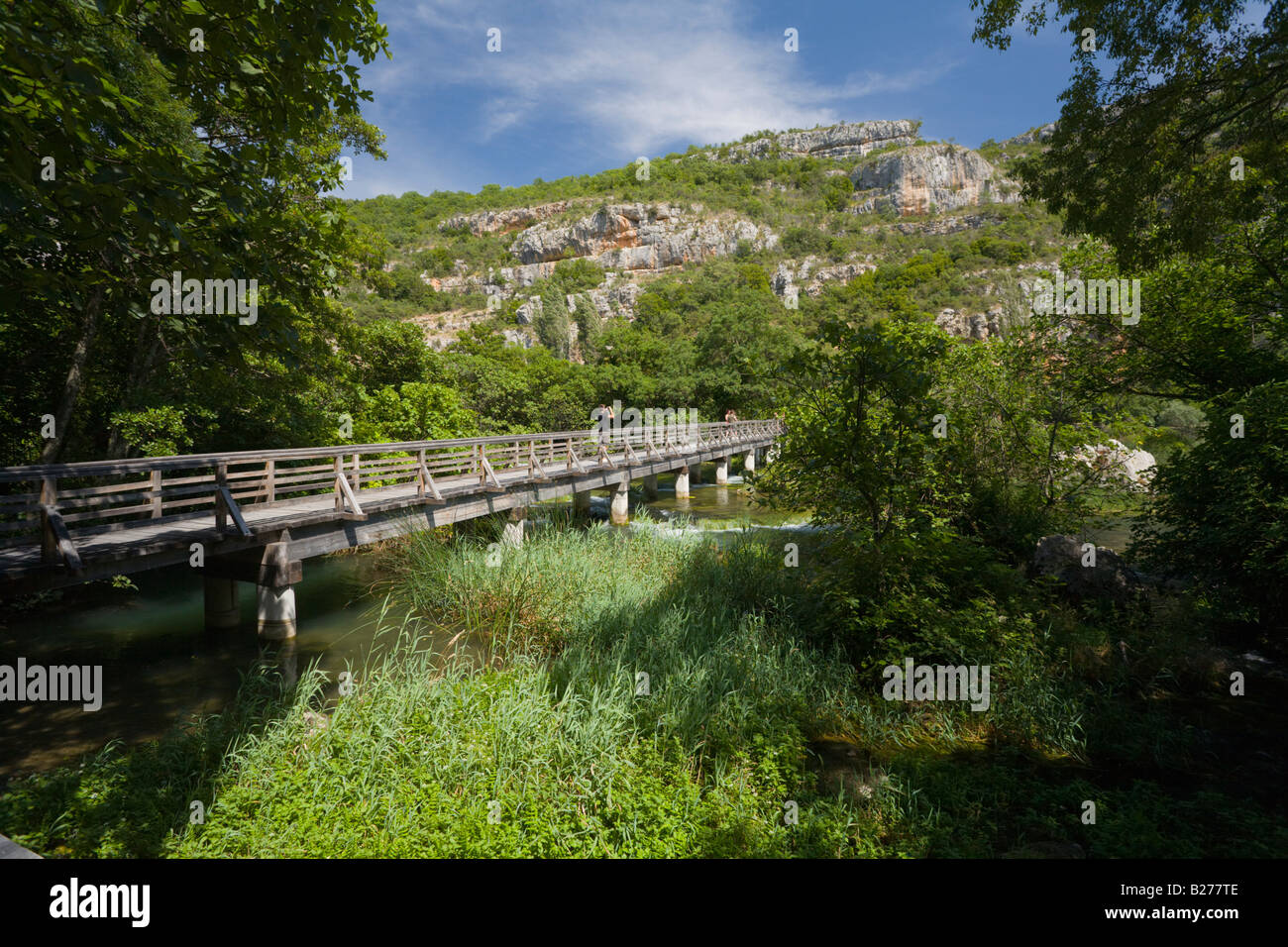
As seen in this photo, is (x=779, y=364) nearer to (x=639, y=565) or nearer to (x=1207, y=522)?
(x=639, y=565)

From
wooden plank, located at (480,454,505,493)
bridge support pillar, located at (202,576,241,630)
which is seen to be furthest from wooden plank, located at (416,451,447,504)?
bridge support pillar, located at (202,576,241,630)

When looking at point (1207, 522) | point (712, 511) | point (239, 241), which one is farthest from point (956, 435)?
point (712, 511)

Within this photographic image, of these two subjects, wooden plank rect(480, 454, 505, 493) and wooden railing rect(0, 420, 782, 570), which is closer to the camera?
wooden railing rect(0, 420, 782, 570)

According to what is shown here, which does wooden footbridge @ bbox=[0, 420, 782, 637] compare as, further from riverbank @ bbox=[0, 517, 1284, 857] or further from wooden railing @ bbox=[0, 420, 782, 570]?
riverbank @ bbox=[0, 517, 1284, 857]

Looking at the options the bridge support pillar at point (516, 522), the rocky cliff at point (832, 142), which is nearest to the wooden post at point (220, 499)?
the bridge support pillar at point (516, 522)

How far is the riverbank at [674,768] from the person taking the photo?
425 centimetres

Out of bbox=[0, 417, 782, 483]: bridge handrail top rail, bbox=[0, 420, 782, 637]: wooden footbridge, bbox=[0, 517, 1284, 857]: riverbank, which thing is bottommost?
bbox=[0, 517, 1284, 857]: riverbank

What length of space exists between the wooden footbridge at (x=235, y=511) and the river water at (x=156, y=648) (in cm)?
82

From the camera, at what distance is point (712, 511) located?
24.2 metres

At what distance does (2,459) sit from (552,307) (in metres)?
52.6

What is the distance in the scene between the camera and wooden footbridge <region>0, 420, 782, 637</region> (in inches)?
266

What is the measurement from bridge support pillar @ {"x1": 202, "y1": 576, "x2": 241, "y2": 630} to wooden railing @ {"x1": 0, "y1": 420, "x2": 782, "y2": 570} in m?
1.27

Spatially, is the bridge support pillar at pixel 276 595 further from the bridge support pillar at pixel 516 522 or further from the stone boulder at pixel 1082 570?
the stone boulder at pixel 1082 570
